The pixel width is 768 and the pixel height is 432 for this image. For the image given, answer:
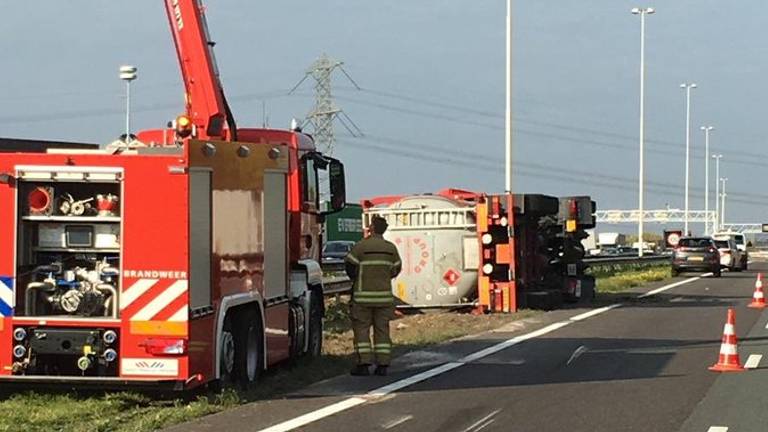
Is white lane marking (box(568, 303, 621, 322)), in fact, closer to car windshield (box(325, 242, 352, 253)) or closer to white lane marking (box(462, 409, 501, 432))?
white lane marking (box(462, 409, 501, 432))

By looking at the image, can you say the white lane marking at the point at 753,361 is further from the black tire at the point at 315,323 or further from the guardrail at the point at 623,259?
the guardrail at the point at 623,259

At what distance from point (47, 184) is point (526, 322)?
1205 cm

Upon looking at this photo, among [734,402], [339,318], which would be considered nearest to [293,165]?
[734,402]

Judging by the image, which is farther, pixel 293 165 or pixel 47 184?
pixel 293 165

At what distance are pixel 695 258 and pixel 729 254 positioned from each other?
7814 millimetres

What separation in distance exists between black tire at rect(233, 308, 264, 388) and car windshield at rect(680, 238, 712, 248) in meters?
35.7

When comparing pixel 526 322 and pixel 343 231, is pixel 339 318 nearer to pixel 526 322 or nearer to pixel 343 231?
pixel 526 322

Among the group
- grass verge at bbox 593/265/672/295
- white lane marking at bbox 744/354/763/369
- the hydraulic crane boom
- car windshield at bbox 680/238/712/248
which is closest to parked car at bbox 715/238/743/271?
grass verge at bbox 593/265/672/295

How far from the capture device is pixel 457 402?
1121cm

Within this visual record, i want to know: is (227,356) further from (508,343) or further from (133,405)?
(508,343)

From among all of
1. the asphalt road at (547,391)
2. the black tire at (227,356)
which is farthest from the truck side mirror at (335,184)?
the black tire at (227,356)

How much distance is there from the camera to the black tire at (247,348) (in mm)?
11727

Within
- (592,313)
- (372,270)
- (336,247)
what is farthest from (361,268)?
(336,247)

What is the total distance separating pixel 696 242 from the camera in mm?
45500
